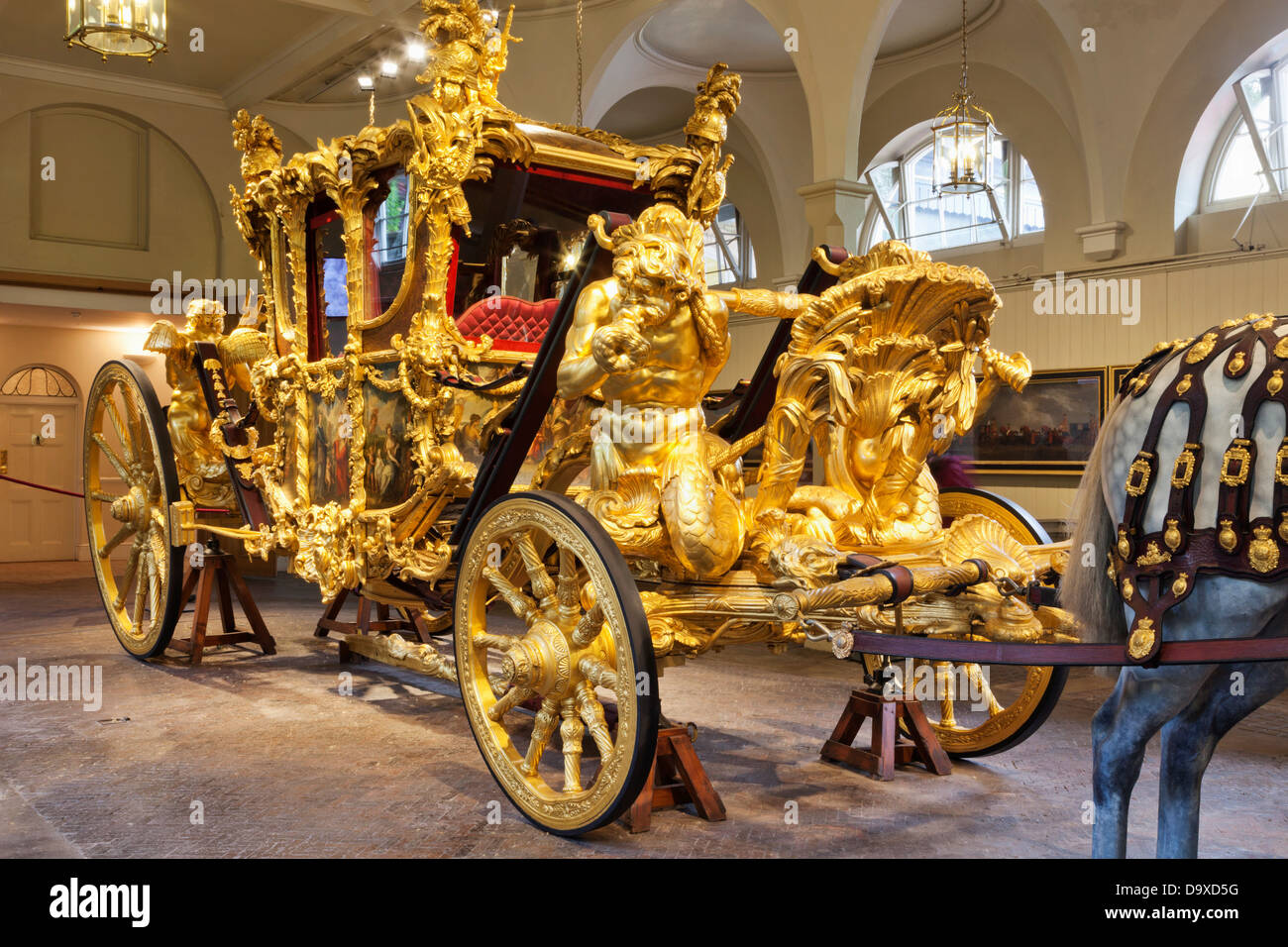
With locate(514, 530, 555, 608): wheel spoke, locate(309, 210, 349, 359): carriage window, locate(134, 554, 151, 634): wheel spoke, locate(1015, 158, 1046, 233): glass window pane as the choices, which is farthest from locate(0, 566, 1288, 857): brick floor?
locate(1015, 158, 1046, 233): glass window pane

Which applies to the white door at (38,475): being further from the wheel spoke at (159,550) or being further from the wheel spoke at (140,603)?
the wheel spoke at (159,550)

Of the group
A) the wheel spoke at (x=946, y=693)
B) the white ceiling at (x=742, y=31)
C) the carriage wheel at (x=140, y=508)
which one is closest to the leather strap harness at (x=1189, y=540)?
the wheel spoke at (x=946, y=693)

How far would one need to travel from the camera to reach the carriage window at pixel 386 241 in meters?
4.36

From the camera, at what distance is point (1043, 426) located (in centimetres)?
941

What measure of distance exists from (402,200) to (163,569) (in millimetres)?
2616

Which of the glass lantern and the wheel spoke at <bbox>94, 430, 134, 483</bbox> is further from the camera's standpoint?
the glass lantern

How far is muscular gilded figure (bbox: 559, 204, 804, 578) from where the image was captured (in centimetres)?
306

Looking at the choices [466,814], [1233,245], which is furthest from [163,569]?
[1233,245]

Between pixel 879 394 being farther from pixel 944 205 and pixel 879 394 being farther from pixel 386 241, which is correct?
pixel 944 205

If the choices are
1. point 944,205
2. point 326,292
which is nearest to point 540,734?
point 326,292

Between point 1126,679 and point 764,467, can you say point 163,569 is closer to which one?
point 764,467

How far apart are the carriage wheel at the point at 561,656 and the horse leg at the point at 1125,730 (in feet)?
3.49

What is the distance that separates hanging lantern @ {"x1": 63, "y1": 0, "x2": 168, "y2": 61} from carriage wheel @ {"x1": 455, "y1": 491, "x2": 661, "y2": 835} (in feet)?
17.0

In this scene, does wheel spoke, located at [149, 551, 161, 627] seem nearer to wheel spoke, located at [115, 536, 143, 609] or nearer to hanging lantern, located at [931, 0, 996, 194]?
wheel spoke, located at [115, 536, 143, 609]
